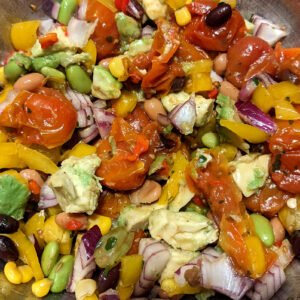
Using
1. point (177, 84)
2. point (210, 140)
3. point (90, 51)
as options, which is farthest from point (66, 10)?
point (210, 140)

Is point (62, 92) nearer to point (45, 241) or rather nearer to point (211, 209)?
point (45, 241)

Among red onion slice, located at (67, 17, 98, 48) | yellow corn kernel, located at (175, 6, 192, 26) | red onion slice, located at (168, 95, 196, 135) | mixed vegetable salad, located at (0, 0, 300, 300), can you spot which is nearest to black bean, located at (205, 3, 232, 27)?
mixed vegetable salad, located at (0, 0, 300, 300)

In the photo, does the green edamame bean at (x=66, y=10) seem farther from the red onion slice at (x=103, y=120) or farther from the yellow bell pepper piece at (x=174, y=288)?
the yellow bell pepper piece at (x=174, y=288)

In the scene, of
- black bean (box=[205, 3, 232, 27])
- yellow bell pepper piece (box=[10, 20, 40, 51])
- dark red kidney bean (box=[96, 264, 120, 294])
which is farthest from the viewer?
yellow bell pepper piece (box=[10, 20, 40, 51])

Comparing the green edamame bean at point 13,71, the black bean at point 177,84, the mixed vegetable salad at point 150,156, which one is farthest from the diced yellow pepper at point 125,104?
the green edamame bean at point 13,71

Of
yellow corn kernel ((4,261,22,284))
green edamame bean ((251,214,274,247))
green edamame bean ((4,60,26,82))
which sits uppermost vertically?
green edamame bean ((251,214,274,247))

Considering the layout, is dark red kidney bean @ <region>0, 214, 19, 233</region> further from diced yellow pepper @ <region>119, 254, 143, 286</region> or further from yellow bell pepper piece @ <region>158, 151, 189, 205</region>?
yellow bell pepper piece @ <region>158, 151, 189, 205</region>
